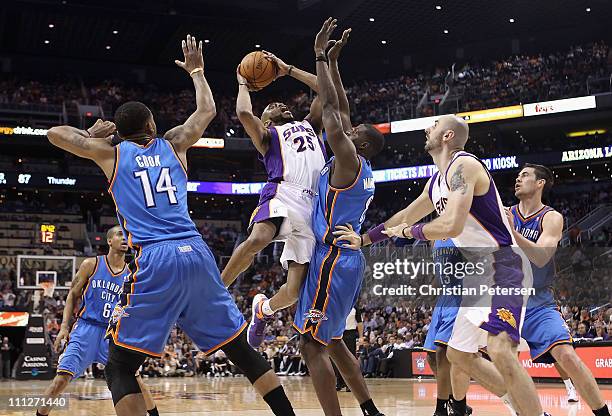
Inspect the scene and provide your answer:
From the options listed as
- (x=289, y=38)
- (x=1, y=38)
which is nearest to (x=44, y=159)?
(x=1, y=38)

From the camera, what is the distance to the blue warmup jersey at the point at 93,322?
709 cm

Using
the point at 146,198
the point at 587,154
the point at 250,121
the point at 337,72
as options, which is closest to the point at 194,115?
the point at 146,198

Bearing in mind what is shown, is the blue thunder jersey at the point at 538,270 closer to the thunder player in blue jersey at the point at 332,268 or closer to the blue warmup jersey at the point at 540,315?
the blue warmup jersey at the point at 540,315

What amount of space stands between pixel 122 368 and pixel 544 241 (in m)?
3.48

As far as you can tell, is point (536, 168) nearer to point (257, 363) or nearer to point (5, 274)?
point (257, 363)

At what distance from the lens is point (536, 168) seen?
6742 mm

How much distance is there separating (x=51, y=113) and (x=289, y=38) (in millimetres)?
10429

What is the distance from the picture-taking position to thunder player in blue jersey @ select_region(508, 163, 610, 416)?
583 centimetres

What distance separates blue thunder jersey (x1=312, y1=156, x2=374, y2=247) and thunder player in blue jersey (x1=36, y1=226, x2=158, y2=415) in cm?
230

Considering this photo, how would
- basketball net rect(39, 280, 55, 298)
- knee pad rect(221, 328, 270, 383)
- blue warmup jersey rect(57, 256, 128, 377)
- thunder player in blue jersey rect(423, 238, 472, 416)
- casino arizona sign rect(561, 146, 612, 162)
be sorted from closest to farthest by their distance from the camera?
knee pad rect(221, 328, 270, 383) → thunder player in blue jersey rect(423, 238, 472, 416) → blue warmup jersey rect(57, 256, 128, 377) → basketball net rect(39, 280, 55, 298) → casino arizona sign rect(561, 146, 612, 162)

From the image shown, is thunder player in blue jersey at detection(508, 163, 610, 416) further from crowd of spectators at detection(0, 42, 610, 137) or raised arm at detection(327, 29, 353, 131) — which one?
crowd of spectators at detection(0, 42, 610, 137)

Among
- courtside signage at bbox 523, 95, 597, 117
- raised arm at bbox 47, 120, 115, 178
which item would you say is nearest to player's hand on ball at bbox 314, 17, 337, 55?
raised arm at bbox 47, 120, 115, 178

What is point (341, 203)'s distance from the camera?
5652 mm

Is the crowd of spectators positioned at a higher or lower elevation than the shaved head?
higher
